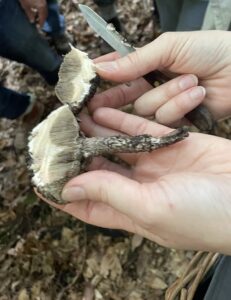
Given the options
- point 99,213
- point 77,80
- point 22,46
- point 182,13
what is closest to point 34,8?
point 22,46

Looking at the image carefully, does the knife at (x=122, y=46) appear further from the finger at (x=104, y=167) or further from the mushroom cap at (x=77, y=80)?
the finger at (x=104, y=167)

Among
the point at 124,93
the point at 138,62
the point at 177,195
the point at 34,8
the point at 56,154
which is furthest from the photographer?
the point at 34,8

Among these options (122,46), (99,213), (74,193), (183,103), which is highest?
(122,46)

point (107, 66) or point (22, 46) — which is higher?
point (107, 66)

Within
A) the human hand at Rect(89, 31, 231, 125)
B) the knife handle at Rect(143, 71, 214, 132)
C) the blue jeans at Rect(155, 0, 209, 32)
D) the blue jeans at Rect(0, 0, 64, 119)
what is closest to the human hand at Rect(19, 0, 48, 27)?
the blue jeans at Rect(0, 0, 64, 119)

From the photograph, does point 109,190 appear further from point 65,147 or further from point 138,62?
point 138,62

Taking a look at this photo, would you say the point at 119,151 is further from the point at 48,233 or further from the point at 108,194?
the point at 48,233
